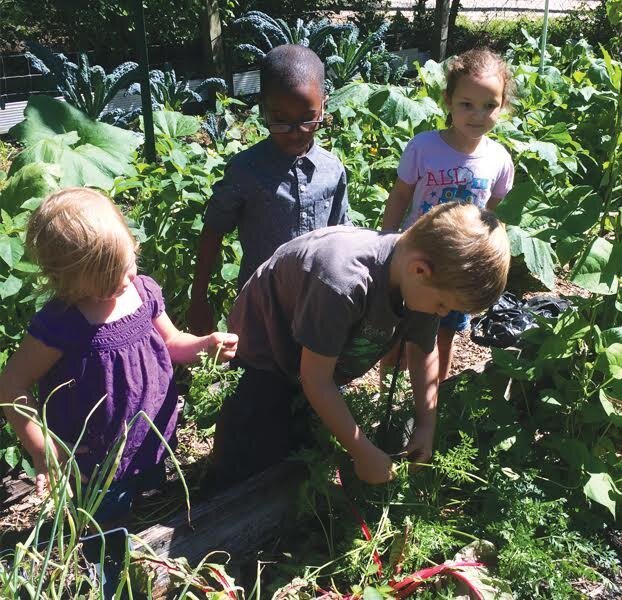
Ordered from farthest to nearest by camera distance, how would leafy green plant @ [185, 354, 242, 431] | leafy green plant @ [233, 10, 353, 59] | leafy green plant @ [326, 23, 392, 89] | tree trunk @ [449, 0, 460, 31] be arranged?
tree trunk @ [449, 0, 460, 31] → leafy green plant @ [233, 10, 353, 59] → leafy green plant @ [326, 23, 392, 89] → leafy green plant @ [185, 354, 242, 431]

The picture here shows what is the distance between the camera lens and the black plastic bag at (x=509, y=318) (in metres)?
3.61

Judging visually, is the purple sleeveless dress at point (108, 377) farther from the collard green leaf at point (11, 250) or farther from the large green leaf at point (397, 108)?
the large green leaf at point (397, 108)

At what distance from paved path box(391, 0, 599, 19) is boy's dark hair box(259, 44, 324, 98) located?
13.8 meters

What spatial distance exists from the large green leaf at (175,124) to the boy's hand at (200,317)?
0.89 m

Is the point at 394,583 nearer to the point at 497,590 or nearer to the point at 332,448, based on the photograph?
the point at 497,590

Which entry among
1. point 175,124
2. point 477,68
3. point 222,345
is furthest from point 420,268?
point 175,124

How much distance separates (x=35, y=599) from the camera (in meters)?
1.15

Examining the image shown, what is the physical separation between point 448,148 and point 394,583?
153cm

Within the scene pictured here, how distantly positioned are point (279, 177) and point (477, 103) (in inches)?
32.8

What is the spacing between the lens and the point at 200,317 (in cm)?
247

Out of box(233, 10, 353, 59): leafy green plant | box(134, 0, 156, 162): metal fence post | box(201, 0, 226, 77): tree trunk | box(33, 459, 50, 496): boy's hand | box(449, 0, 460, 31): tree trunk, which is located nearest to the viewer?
box(33, 459, 50, 496): boy's hand

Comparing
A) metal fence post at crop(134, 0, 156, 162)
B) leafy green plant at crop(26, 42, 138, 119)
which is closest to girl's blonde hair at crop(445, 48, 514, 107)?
metal fence post at crop(134, 0, 156, 162)

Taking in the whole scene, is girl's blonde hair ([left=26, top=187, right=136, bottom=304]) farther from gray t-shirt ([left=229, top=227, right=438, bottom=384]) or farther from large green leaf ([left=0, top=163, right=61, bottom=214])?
large green leaf ([left=0, top=163, right=61, bottom=214])

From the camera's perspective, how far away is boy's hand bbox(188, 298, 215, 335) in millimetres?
2459
